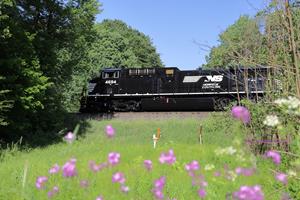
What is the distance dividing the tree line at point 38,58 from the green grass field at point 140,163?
3.03 m

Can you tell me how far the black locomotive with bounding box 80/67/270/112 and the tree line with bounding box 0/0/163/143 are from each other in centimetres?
290

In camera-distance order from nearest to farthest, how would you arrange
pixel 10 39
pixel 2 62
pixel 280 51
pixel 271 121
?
pixel 271 121 → pixel 280 51 → pixel 2 62 → pixel 10 39

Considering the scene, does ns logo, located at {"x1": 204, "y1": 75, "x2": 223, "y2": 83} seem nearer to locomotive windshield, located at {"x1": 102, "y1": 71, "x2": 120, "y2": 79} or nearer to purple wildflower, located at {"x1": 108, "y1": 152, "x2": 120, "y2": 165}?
locomotive windshield, located at {"x1": 102, "y1": 71, "x2": 120, "y2": 79}

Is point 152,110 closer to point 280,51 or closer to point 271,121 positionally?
point 280,51

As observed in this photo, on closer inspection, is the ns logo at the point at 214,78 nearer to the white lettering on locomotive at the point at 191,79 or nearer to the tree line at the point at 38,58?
the white lettering on locomotive at the point at 191,79


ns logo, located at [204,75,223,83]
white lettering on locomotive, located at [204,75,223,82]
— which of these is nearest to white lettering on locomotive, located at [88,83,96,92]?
ns logo, located at [204,75,223,83]

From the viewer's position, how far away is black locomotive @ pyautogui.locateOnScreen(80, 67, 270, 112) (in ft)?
101

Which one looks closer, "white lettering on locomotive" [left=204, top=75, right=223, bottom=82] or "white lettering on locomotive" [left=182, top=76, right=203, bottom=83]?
"white lettering on locomotive" [left=204, top=75, right=223, bottom=82]

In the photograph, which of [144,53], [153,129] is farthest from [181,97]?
[144,53]

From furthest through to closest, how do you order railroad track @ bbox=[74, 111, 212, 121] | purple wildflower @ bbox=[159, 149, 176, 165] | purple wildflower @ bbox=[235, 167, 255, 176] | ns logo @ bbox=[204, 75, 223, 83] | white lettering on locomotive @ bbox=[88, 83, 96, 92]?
white lettering on locomotive @ bbox=[88, 83, 96, 92]
ns logo @ bbox=[204, 75, 223, 83]
railroad track @ bbox=[74, 111, 212, 121]
purple wildflower @ bbox=[159, 149, 176, 165]
purple wildflower @ bbox=[235, 167, 255, 176]

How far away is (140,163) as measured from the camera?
313 inches

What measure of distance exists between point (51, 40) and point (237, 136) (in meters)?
25.4

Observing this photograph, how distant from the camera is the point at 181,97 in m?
31.5

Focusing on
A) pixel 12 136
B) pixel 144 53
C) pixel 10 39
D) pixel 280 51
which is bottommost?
pixel 12 136
